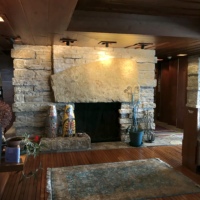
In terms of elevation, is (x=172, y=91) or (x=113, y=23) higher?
(x=113, y=23)

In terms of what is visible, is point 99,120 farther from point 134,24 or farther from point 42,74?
point 134,24

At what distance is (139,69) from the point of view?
185 inches

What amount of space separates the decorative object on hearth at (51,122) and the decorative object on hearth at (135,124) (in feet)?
4.98

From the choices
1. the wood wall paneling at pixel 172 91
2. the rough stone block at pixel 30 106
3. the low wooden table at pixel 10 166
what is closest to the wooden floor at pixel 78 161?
the low wooden table at pixel 10 166

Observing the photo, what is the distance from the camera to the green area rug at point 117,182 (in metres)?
2.41

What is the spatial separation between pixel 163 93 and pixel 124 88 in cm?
299

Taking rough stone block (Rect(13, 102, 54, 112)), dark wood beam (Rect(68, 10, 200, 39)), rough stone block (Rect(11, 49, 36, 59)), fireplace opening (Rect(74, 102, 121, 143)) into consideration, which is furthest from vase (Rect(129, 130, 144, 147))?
rough stone block (Rect(11, 49, 36, 59))

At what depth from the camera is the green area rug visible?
2.41 meters

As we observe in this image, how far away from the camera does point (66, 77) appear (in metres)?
4.32

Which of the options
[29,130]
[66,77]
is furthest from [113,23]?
[29,130]

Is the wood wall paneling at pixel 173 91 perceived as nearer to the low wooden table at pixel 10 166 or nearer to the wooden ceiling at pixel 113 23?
the wooden ceiling at pixel 113 23

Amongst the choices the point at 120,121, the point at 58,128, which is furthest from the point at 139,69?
the point at 58,128

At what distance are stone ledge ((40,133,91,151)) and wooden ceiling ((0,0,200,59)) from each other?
1777 mm

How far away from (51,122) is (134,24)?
229cm
